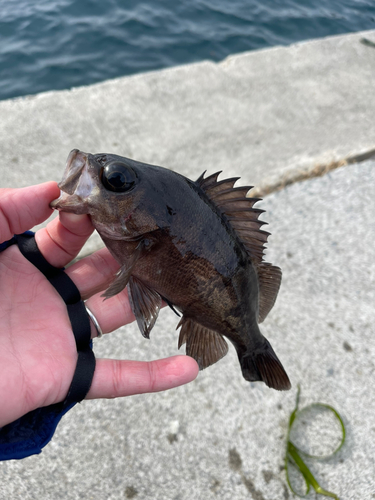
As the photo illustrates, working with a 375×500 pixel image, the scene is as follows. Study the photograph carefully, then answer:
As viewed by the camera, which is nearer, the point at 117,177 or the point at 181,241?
the point at 117,177

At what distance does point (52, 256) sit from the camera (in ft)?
7.75

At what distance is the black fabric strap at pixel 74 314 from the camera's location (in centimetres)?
193

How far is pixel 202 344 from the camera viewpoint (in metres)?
2.38

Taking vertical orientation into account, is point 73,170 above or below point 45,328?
above

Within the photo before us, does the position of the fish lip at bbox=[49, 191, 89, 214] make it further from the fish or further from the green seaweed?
the green seaweed

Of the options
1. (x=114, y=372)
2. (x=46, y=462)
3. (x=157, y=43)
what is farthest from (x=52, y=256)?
(x=157, y=43)

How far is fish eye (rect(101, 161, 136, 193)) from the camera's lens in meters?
1.87

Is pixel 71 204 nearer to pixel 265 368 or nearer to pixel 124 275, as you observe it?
pixel 124 275

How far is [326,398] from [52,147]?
370 cm

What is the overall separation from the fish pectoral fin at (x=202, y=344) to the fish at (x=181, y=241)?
6 centimetres

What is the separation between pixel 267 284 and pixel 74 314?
1.22 m

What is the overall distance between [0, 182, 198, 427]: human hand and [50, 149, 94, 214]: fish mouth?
0.51 ft

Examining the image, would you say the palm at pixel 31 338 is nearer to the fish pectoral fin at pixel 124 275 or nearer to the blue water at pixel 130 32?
the fish pectoral fin at pixel 124 275

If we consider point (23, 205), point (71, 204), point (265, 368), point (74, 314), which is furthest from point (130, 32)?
point (265, 368)
